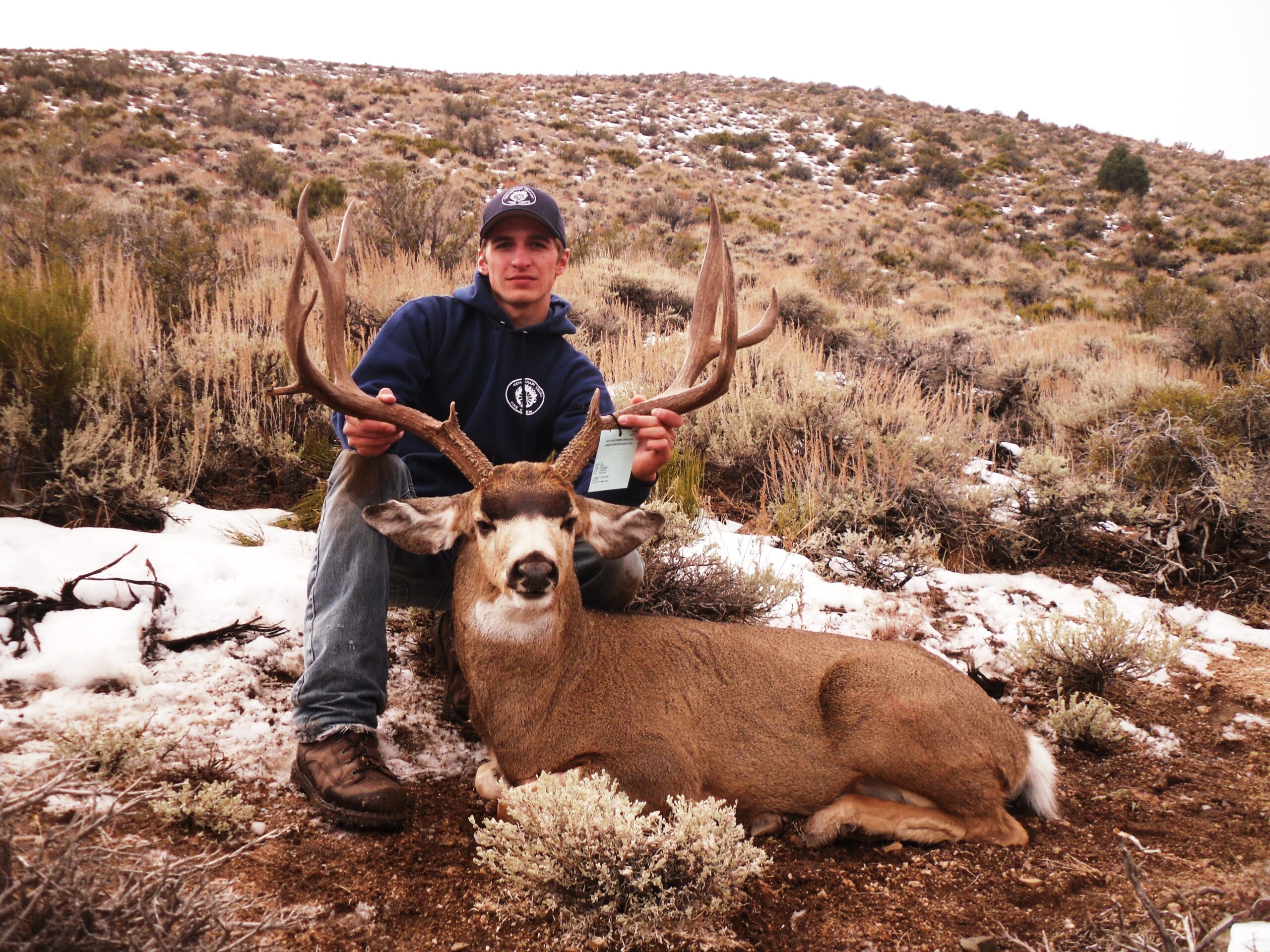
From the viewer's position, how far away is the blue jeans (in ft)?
10.0

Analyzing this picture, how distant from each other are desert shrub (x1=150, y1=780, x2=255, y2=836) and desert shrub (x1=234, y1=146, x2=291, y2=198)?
18.6 meters

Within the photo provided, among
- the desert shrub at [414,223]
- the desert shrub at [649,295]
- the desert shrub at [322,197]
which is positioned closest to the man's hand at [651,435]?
the desert shrub at [649,295]

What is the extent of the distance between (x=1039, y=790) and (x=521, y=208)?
3.49 m

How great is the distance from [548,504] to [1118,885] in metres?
2.41

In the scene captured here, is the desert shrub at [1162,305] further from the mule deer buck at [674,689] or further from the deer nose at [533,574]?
the deer nose at [533,574]

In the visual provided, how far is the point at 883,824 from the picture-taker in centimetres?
317

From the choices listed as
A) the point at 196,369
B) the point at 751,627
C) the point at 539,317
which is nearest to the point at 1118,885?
the point at 751,627

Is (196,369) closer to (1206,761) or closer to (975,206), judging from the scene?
(1206,761)

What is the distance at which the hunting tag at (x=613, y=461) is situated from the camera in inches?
126

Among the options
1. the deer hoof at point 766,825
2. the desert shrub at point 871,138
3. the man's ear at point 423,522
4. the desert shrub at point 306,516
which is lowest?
the deer hoof at point 766,825

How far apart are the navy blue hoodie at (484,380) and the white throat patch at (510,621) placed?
0.81m

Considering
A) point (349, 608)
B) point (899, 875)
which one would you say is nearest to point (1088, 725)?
point (899, 875)

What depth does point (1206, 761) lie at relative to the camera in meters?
3.58

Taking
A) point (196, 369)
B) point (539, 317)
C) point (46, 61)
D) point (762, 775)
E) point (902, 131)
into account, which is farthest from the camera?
point (902, 131)
